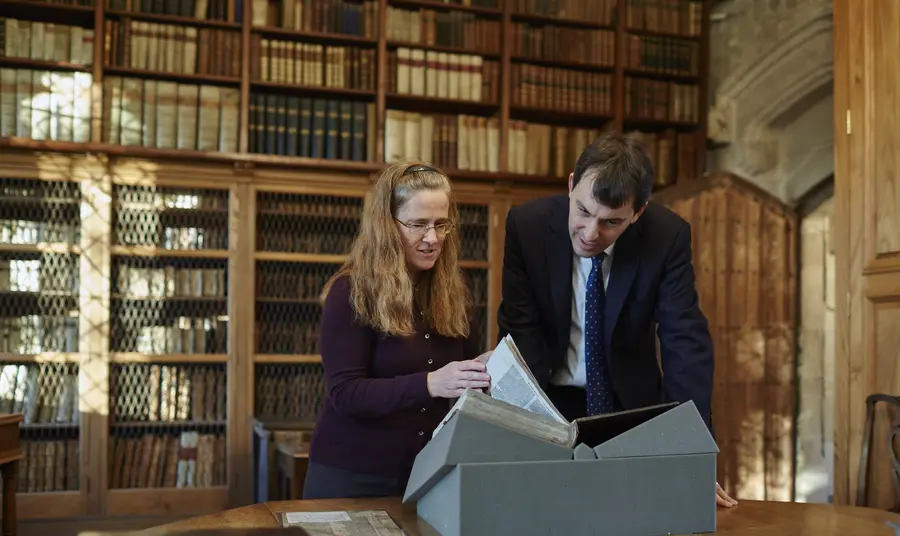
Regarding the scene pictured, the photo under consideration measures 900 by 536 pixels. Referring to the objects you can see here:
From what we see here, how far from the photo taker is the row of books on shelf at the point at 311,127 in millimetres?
4727

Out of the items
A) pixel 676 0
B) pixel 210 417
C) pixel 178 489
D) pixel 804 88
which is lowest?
pixel 178 489

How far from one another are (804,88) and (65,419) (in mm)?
4344

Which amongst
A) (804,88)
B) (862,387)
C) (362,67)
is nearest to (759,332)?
(804,88)

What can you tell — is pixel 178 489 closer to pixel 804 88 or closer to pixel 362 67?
pixel 362 67

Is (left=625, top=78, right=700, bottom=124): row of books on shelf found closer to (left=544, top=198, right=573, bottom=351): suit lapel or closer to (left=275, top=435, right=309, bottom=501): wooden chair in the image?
(left=275, top=435, right=309, bottom=501): wooden chair

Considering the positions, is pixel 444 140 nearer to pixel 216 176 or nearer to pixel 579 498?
pixel 216 176

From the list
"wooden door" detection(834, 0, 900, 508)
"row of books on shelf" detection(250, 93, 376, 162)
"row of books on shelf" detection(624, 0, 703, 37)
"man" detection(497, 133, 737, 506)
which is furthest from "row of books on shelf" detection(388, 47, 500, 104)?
"man" detection(497, 133, 737, 506)

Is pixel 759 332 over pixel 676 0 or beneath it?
beneath

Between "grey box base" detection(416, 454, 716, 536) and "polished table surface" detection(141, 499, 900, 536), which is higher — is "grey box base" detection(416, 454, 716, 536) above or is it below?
above

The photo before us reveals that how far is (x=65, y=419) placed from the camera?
4.48 m

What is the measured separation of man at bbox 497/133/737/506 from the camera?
85.4 inches

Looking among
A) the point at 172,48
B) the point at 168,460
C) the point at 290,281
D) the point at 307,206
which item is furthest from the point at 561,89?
the point at 168,460

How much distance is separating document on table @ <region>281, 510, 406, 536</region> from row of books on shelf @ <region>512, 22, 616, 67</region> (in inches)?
154

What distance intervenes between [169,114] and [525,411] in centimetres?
364
